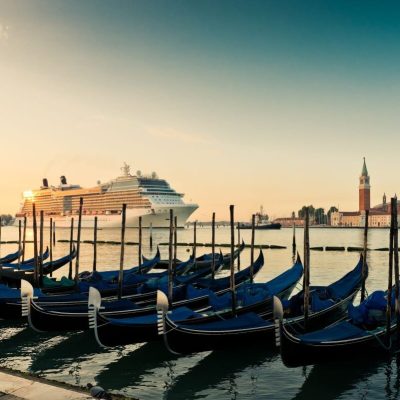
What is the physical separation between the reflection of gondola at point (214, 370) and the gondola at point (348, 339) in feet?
4.12

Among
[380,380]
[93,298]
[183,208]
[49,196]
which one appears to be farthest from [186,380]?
[49,196]

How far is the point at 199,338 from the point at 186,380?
848mm

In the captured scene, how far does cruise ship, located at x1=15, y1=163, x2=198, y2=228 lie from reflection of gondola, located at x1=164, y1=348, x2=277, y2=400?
73751 millimetres

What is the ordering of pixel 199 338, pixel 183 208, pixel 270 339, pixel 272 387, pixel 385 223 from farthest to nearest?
1. pixel 385 223
2. pixel 183 208
3. pixel 270 339
4. pixel 199 338
5. pixel 272 387

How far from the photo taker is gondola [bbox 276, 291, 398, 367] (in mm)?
9000

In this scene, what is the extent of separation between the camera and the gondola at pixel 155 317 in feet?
34.0

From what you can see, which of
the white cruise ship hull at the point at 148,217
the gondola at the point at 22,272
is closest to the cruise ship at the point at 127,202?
the white cruise ship hull at the point at 148,217

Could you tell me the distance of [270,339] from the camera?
11000 millimetres

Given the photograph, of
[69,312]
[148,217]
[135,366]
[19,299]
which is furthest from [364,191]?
[135,366]

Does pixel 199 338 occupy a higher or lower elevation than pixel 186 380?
higher

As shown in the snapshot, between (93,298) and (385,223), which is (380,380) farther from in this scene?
(385,223)

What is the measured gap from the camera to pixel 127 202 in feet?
297

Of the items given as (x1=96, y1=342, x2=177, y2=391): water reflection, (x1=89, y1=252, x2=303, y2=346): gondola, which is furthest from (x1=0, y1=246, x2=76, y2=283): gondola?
(x1=89, y1=252, x2=303, y2=346): gondola

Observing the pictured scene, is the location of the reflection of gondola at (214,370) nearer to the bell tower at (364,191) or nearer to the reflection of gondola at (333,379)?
the reflection of gondola at (333,379)
